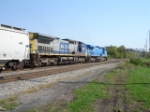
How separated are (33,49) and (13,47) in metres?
4.70

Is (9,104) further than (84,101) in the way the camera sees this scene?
No

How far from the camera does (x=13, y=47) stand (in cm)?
1639

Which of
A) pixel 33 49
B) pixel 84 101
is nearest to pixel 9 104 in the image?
pixel 84 101

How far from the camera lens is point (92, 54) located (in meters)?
42.8

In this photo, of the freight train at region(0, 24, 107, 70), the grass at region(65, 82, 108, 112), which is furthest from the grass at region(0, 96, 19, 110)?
the freight train at region(0, 24, 107, 70)

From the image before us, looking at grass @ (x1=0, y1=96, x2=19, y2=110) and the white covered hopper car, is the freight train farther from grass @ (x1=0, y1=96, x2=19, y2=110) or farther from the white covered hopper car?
grass @ (x1=0, y1=96, x2=19, y2=110)

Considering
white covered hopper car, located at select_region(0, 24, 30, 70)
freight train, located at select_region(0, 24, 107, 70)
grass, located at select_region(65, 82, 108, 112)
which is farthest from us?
freight train, located at select_region(0, 24, 107, 70)

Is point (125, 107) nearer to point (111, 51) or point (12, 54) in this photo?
point (12, 54)

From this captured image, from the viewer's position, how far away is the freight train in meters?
15.8

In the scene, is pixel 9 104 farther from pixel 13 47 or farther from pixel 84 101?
pixel 13 47

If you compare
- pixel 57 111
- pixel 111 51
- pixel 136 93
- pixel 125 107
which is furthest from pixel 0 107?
pixel 111 51

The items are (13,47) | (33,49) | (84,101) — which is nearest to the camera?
(84,101)

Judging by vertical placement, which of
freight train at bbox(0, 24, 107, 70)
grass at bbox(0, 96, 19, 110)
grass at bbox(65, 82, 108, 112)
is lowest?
grass at bbox(0, 96, 19, 110)

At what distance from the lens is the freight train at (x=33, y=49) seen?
51.9ft
